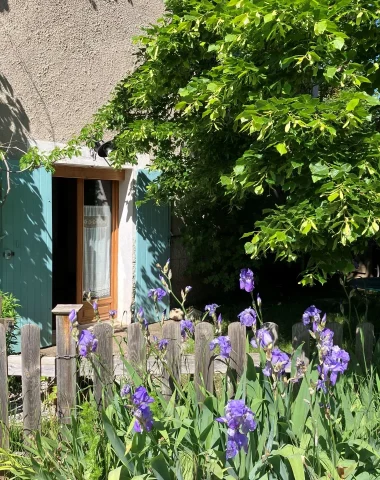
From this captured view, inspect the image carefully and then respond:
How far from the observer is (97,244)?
6637 millimetres

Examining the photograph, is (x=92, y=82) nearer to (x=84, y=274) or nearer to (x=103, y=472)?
(x=84, y=274)

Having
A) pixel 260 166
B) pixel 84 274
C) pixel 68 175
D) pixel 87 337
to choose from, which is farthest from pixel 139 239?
pixel 87 337

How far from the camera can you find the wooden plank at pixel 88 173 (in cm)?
597

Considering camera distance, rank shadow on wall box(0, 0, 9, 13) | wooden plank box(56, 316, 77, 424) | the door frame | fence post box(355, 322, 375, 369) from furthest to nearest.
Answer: the door frame, shadow on wall box(0, 0, 9, 13), fence post box(355, 322, 375, 369), wooden plank box(56, 316, 77, 424)

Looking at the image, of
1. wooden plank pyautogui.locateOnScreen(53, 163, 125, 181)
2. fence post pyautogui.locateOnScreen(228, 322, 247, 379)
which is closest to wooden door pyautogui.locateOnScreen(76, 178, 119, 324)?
wooden plank pyautogui.locateOnScreen(53, 163, 125, 181)

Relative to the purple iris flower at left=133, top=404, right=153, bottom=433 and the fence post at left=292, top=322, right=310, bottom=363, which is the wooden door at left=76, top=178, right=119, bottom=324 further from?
the purple iris flower at left=133, top=404, right=153, bottom=433

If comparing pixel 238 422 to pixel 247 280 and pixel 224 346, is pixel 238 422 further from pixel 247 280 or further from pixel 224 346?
pixel 247 280

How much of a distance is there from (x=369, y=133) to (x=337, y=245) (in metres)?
0.63

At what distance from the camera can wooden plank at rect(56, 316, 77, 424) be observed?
288cm

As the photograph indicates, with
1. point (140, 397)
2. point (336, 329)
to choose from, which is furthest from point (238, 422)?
point (336, 329)

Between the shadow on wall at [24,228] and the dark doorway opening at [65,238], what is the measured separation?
85 centimetres

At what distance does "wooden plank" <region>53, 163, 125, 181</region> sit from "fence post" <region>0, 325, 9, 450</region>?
328 cm

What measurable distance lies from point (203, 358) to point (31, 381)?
3.06 feet

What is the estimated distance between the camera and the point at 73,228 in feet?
21.3
